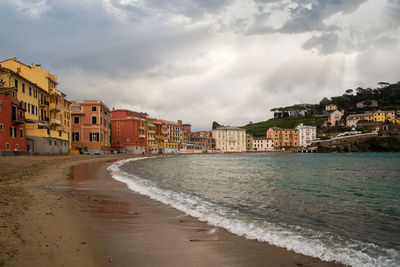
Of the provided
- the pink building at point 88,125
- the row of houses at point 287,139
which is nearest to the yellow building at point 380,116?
the row of houses at point 287,139

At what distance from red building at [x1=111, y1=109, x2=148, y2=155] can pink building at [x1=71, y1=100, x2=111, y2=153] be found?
1882 cm

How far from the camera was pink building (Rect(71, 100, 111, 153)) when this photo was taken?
71062 millimetres

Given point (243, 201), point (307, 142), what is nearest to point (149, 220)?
point (243, 201)

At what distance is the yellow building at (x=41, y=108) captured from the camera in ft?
141

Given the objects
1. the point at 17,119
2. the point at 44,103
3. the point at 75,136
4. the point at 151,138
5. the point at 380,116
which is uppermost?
the point at 380,116

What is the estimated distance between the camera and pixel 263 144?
582 feet

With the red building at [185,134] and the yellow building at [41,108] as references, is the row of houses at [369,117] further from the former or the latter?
the yellow building at [41,108]

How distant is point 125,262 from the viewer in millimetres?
4891

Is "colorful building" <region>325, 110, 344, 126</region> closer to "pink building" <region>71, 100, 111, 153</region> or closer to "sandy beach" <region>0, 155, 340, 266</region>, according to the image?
"pink building" <region>71, 100, 111, 153</region>

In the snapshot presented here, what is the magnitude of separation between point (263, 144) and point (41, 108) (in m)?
146

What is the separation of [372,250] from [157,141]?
11164 centimetres

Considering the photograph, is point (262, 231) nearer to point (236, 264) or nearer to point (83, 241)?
point (236, 264)

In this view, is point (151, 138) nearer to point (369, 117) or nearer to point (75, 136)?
point (75, 136)

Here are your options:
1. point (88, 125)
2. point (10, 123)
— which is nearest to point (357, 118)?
point (88, 125)
